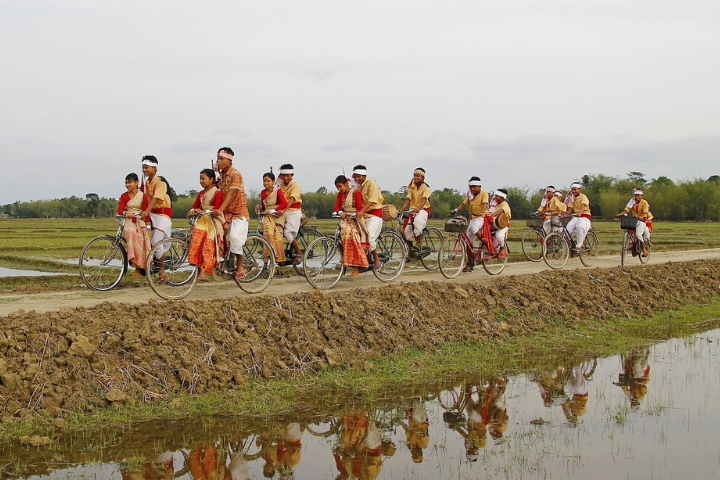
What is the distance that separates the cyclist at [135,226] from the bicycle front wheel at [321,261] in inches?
89.1

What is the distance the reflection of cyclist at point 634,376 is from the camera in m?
7.32

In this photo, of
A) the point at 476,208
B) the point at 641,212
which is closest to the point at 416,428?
the point at 476,208

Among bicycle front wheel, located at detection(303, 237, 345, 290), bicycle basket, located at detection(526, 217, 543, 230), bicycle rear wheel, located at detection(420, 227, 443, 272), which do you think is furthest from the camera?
bicycle basket, located at detection(526, 217, 543, 230)

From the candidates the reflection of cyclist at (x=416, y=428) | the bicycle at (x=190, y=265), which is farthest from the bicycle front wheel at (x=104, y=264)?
the reflection of cyclist at (x=416, y=428)

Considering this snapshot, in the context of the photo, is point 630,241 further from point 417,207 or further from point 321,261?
point 321,261

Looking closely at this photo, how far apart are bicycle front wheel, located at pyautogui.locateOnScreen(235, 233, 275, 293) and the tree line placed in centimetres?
3932

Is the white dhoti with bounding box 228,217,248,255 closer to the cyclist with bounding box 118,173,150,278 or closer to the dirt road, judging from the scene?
the dirt road

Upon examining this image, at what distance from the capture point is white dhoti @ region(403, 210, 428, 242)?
1270cm

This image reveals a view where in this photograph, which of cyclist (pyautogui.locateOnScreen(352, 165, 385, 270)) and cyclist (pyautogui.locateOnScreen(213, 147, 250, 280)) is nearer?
cyclist (pyautogui.locateOnScreen(213, 147, 250, 280))

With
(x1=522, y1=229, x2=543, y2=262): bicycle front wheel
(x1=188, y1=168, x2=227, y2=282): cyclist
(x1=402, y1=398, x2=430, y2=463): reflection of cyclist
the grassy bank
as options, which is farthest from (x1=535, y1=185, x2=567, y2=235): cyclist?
(x1=402, y1=398, x2=430, y2=463): reflection of cyclist

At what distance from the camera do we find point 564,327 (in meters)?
11.0

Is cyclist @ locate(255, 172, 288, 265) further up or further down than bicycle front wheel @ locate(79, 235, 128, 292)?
further up

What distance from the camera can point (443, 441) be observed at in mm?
5859

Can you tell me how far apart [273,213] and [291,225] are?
0.38 m
